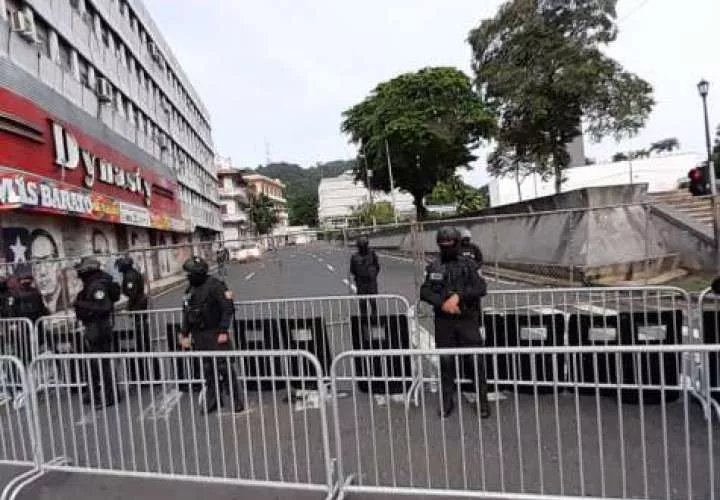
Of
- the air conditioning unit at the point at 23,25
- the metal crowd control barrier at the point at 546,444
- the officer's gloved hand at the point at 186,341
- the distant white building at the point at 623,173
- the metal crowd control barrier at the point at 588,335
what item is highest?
the air conditioning unit at the point at 23,25

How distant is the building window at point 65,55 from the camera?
66.7 ft

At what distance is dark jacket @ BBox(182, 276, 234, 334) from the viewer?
610cm

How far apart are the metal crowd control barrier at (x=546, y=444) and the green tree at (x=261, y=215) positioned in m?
90.7

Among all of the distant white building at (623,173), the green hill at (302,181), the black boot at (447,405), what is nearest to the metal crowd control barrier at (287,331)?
the black boot at (447,405)

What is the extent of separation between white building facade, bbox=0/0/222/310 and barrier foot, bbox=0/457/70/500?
23.2ft

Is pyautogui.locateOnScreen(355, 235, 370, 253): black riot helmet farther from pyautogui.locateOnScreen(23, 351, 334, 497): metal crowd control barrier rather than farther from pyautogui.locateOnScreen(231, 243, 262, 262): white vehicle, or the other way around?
pyautogui.locateOnScreen(23, 351, 334, 497): metal crowd control barrier

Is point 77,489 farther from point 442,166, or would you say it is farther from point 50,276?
point 442,166

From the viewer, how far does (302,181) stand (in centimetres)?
17762

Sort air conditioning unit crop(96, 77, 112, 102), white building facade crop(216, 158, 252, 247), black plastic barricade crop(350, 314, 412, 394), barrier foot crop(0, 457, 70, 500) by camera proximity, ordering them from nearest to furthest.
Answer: barrier foot crop(0, 457, 70, 500), black plastic barricade crop(350, 314, 412, 394), air conditioning unit crop(96, 77, 112, 102), white building facade crop(216, 158, 252, 247)

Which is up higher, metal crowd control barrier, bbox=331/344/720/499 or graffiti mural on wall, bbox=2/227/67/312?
graffiti mural on wall, bbox=2/227/67/312

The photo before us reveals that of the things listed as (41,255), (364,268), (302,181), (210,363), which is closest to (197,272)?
(210,363)

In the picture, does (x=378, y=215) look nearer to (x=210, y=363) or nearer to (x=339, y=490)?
(x=210, y=363)

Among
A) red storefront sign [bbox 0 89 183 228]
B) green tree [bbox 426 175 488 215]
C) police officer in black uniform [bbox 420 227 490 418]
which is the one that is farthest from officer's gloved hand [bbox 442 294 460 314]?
green tree [bbox 426 175 488 215]

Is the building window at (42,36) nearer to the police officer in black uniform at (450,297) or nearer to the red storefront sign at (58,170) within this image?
the red storefront sign at (58,170)
